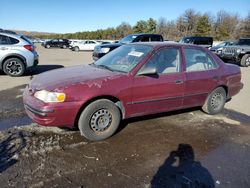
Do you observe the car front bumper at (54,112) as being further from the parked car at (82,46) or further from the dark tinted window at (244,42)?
the parked car at (82,46)

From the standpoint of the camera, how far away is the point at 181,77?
4.98 metres

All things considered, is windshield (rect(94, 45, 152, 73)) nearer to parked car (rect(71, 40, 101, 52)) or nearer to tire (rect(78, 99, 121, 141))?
tire (rect(78, 99, 121, 141))

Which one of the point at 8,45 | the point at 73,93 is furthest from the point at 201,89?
the point at 8,45

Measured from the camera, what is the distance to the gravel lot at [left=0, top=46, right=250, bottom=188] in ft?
10.5

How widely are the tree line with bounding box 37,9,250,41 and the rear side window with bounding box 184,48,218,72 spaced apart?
4821 cm

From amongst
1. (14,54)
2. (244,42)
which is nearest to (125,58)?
(14,54)

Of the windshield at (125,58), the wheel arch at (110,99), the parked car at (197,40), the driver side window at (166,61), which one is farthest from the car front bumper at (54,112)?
the parked car at (197,40)

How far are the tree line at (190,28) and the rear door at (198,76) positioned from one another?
158 ft

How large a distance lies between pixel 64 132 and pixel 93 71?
1.22 metres

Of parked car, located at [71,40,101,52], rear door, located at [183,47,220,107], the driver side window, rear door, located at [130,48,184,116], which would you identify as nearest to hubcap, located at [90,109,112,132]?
rear door, located at [130,48,184,116]

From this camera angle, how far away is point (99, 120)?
14.0ft

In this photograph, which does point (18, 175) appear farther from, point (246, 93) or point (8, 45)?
point (8, 45)

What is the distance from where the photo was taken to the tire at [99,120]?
162 inches

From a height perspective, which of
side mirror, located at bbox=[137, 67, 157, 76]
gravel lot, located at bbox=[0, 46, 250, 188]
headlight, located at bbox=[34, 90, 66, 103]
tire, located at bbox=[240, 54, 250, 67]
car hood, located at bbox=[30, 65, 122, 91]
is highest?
side mirror, located at bbox=[137, 67, 157, 76]
